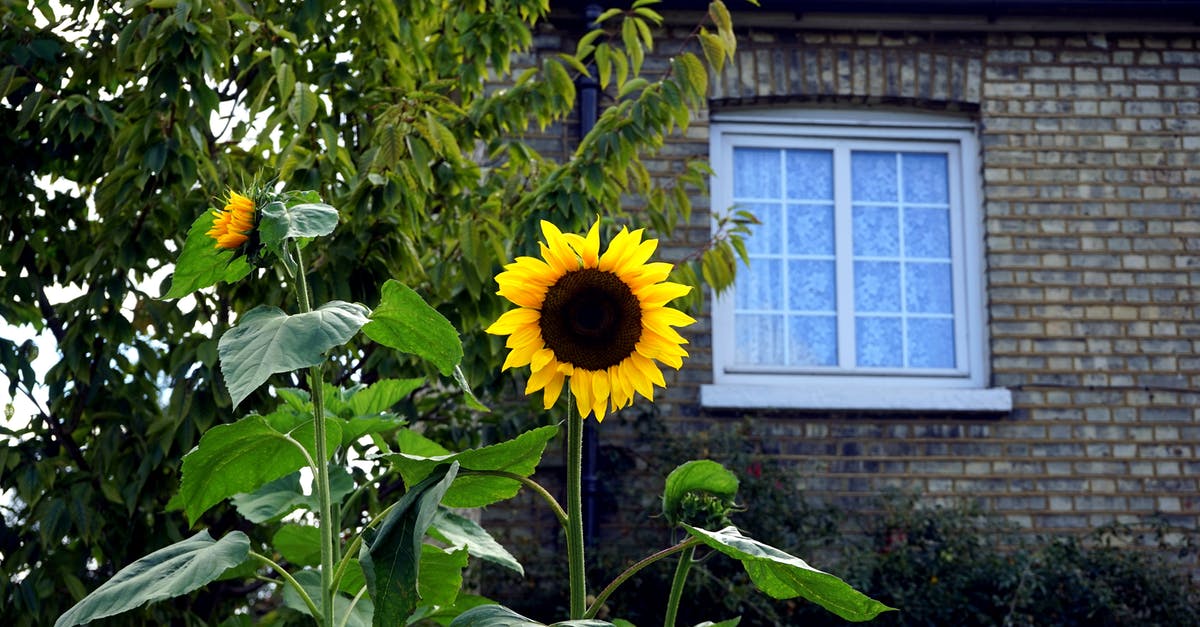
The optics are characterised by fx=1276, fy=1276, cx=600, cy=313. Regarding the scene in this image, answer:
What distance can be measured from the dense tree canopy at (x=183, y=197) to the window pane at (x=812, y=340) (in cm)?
265

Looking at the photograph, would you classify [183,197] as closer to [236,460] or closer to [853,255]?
[236,460]

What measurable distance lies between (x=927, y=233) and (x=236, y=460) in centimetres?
545

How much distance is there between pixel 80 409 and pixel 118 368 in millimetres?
144

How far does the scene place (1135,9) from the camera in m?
6.38

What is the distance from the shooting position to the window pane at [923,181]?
6.49 m

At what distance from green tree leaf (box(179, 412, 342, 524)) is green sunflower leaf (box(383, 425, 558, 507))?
0.56 feet

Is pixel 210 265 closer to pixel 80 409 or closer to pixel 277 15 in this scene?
pixel 80 409

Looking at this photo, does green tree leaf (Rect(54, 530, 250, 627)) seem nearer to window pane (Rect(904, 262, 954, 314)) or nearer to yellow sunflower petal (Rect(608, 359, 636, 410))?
yellow sunflower petal (Rect(608, 359, 636, 410))

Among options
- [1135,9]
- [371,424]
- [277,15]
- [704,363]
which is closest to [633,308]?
[371,424]

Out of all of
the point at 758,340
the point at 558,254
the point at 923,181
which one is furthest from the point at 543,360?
the point at 923,181

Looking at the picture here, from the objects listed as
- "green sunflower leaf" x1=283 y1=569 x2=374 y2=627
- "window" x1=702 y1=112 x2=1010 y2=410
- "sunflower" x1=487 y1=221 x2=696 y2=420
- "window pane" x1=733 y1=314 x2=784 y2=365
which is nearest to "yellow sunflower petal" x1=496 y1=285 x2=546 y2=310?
"sunflower" x1=487 y1=221 x2=696 y2=420

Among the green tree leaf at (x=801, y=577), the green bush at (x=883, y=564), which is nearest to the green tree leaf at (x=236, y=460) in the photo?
the green tree leaf at (x=801, y=577)

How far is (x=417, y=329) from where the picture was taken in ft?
4.21

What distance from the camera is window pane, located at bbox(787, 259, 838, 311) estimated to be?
6.31 m
